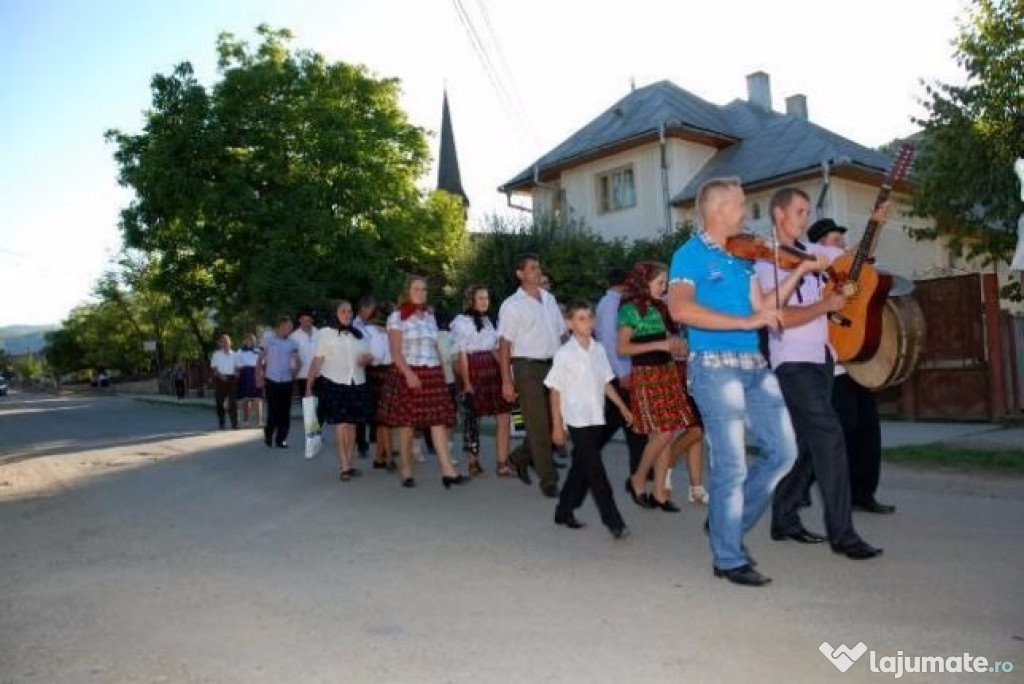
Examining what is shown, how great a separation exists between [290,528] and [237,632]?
101 inches

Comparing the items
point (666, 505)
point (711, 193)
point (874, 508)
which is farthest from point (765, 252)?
point (666, 505)

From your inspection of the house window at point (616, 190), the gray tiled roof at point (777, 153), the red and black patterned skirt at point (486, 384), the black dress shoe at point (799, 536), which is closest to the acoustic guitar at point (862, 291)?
the black dress shoe at point (799, 536)

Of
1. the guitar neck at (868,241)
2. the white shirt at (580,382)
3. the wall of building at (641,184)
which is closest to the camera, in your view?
the guitar neck at (868,241)

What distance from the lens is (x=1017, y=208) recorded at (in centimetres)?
1352

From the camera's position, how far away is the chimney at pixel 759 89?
30906 millimetres

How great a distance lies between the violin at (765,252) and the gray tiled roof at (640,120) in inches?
844

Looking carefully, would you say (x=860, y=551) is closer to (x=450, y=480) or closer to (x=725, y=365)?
(x=725, y=365)

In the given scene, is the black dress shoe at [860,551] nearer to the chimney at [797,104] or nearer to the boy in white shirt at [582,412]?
the boy in white shirt at [582,412]

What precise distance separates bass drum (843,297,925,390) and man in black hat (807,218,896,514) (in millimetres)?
270

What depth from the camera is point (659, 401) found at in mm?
6641

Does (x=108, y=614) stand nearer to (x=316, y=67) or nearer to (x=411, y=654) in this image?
(x=411, y=654)

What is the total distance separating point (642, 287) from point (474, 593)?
2.93 meters

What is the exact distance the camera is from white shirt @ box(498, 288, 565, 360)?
7.75m

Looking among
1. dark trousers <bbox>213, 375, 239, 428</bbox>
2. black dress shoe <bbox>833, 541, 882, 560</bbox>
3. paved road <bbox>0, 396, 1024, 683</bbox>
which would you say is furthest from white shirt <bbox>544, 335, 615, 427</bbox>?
dark trousers <bbox>213, 375, 239, 428</bbox>
